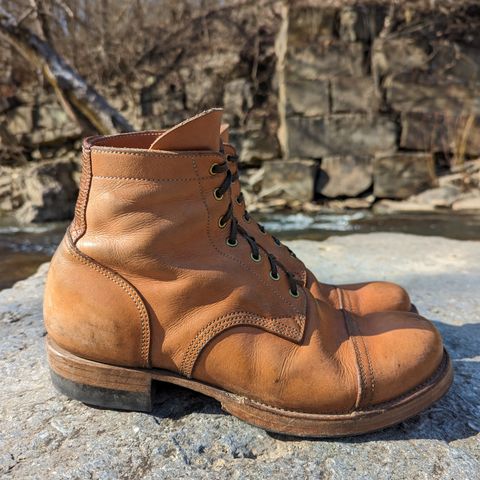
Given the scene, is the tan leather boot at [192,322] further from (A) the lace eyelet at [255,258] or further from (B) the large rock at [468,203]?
(B) the large rock at [468,203]

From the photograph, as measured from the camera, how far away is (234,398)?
33.9 inches

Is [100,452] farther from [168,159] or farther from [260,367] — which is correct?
[168,159]

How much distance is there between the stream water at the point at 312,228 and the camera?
3594 millimetres

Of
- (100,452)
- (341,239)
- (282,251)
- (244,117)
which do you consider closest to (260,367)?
(100,452)

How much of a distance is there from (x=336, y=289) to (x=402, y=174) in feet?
14.9

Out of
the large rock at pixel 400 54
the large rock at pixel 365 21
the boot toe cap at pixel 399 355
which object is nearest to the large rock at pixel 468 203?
the large rock at pixel 400 54

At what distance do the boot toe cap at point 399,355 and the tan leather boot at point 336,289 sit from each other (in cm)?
17

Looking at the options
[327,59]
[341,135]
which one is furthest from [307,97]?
[341,135]

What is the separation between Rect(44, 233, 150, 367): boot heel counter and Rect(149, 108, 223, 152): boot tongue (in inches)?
10.2

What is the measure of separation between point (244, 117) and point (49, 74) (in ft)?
8.49

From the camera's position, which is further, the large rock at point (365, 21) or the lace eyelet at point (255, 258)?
the large rock at point (365, 21)

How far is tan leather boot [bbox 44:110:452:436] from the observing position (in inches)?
32.6

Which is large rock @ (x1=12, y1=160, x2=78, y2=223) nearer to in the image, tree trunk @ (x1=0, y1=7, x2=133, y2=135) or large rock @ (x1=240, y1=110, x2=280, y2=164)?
tree trunk @ (x1=0, y1=7, x2=133, y2=135)

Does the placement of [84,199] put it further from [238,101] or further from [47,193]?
[238,101]
